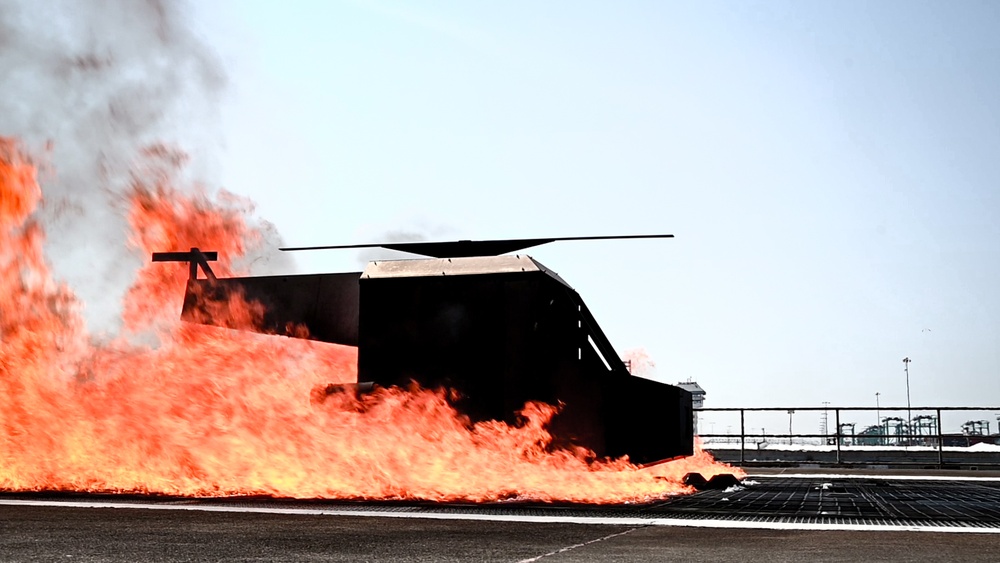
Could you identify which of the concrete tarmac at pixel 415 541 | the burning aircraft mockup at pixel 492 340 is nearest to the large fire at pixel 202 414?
the burning aircraft mockup at pixel 492 340

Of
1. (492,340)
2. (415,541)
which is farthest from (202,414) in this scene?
(415,541)

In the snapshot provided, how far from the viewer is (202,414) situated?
45.8 feet

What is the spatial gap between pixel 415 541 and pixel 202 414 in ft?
25.0

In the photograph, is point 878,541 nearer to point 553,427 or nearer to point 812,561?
point 812,561

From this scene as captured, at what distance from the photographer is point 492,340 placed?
12969 millimetres

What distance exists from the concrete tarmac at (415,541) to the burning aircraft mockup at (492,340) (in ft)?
12.4

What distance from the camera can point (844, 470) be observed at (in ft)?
80.9

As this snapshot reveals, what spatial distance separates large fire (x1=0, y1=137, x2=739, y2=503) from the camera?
12633 millimetres

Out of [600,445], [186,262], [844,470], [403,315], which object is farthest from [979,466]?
[186,262]

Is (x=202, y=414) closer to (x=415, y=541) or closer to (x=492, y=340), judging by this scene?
(x=492, y=340)

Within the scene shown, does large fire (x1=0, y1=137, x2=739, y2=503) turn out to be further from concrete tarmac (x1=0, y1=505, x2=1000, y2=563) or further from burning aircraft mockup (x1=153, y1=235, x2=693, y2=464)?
concrete tarmac (x1=0, y1=505, x2=1000, y2=563)

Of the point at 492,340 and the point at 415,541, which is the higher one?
the point at 492,340

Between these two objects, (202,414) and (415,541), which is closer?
(415,541)

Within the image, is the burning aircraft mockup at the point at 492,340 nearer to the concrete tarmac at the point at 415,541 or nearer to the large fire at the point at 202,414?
the large fire at the point at 202,414
